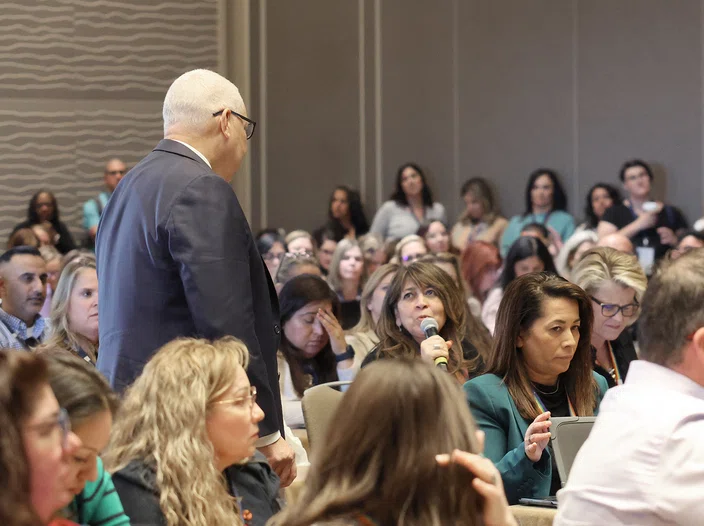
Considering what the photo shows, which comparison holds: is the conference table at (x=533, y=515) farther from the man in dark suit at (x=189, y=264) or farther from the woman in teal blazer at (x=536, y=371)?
the man in dark suit at (x=189, y=264)

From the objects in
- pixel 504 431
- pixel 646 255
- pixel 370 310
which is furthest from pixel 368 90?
pixel 504 431

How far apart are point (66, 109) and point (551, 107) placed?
4.40 m

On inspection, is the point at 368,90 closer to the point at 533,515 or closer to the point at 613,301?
the point at 613,301

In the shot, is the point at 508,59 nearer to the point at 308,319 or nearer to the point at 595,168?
the point at 595,168

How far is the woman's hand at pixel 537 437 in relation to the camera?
2.93 m

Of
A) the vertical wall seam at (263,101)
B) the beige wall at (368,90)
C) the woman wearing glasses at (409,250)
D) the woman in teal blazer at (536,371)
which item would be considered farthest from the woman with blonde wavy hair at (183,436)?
the vertical wall seam at (263,101)

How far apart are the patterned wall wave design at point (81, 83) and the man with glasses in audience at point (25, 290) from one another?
498 cm

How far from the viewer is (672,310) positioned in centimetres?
191

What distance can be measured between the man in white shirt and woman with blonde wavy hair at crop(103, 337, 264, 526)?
723 millimetres

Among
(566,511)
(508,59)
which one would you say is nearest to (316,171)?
(508,59)

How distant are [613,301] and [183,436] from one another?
251cm

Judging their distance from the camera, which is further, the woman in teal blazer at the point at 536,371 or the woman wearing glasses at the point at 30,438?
the woman in teal blazer at the point at 536,371

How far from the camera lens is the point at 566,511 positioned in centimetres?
196

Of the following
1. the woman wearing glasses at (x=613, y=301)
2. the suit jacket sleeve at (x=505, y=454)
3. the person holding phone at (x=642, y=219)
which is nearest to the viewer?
Answer: the suit jacket sleeve at (x=505, y=454)
